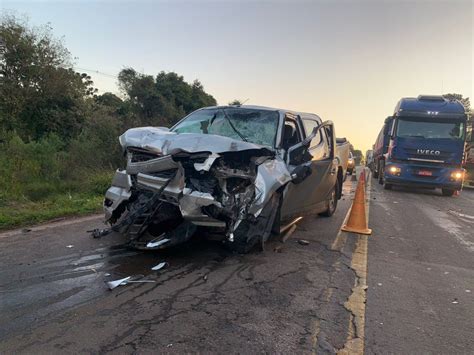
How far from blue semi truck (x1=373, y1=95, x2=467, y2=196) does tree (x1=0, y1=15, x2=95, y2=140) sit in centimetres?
2071

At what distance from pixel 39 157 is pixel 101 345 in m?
9.89

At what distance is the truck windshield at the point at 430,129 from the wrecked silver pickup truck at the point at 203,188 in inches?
402

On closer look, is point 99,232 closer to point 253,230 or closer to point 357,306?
point 253,230

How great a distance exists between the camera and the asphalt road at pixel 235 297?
3.06 metres

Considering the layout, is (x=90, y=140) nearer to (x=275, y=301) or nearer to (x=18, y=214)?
(x=18, y=214)

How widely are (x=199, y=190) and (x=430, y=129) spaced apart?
40.2 feet

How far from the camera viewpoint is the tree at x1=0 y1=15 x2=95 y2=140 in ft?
81.1

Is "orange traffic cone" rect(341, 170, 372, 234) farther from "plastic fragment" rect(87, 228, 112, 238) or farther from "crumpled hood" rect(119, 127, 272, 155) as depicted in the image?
"plastic fragment" rect(87, 228, 112, 238)

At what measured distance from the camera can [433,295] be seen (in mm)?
4281

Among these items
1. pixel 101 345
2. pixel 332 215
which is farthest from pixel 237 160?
pixel 332 215

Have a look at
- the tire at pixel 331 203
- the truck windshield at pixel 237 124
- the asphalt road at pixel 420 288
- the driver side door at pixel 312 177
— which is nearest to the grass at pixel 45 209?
the truck windshield at pixel 237 124

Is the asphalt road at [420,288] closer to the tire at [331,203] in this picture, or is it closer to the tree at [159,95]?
the tire at [331,203]

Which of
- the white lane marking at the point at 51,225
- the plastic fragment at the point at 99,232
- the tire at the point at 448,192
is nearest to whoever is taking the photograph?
the plastic fragment at the point at 99,232

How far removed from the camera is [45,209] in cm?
791
